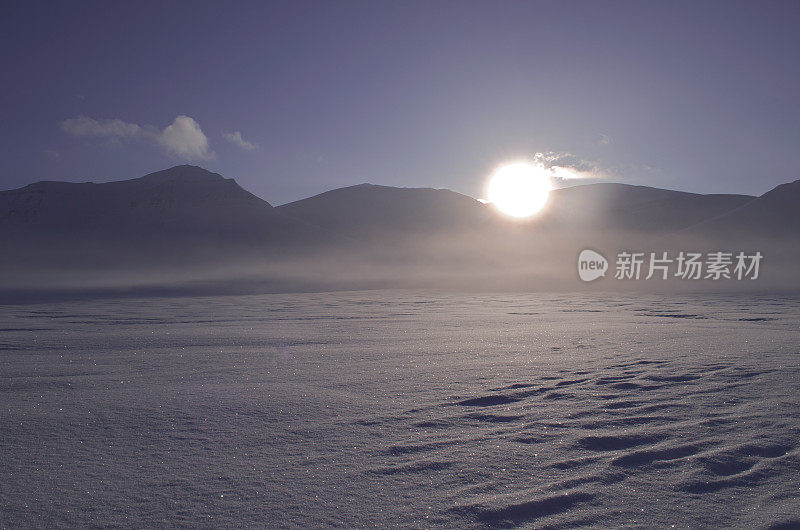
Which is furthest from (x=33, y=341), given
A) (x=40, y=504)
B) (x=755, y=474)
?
(x=755, y=474)

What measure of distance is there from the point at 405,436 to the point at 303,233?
131 ft

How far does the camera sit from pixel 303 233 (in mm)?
41656

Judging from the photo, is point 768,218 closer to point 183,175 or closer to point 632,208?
point 632,208

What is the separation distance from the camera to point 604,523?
5.74 feet

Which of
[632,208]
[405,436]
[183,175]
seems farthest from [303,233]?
[632,208]

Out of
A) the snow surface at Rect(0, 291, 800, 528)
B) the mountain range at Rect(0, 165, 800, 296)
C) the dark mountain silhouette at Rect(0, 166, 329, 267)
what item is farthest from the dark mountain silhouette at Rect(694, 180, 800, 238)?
the snow surface at Rect(0, 291, 800, 528)

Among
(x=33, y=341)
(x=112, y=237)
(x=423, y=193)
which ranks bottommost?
(x=33, y=341)

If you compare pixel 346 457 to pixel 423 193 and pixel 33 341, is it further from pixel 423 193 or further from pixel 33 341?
pixel 423 193

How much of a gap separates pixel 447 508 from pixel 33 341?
6146 millimetres

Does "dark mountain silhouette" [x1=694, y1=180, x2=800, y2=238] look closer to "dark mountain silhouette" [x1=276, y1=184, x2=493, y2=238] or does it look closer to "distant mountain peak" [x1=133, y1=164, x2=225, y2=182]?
"dark mountain silhouette" [x1=276, y1=184, x2=493, y2=238]

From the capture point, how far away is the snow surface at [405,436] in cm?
185

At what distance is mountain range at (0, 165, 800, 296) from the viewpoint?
3112cm

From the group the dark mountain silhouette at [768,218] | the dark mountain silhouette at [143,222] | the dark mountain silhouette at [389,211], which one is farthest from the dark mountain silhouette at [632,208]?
the dark mountain silhouette at [143,222]

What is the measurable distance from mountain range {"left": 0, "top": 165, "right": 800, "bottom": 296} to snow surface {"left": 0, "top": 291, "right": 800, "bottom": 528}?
20.4 m
